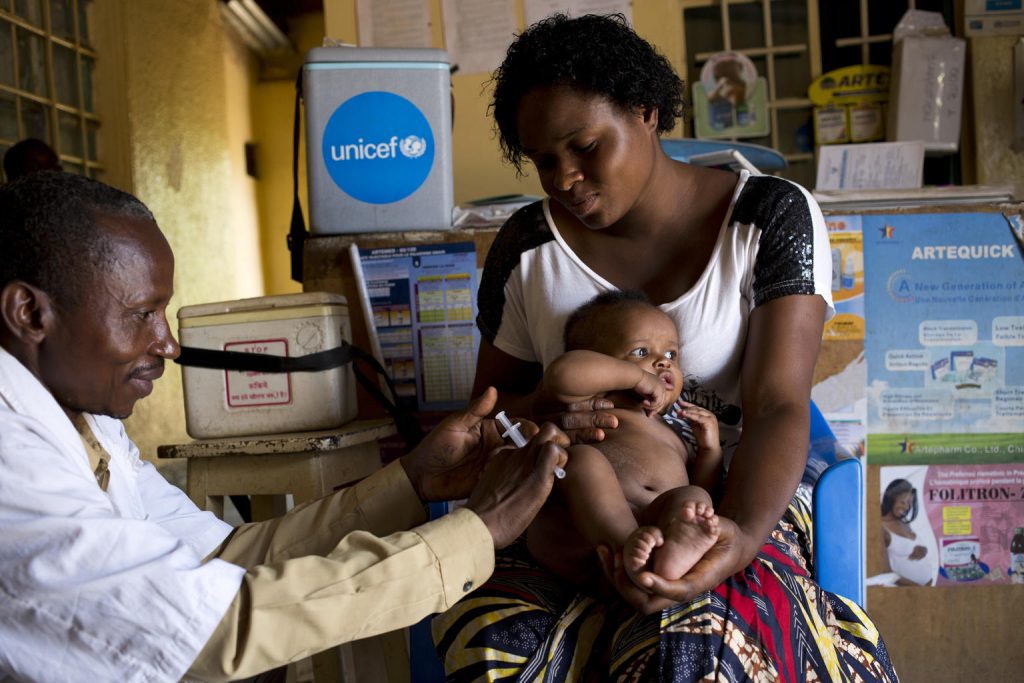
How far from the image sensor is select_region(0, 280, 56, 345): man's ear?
122 centimetres

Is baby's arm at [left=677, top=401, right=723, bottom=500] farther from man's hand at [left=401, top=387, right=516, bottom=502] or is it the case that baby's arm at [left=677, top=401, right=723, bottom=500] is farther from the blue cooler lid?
the blue cooler lid

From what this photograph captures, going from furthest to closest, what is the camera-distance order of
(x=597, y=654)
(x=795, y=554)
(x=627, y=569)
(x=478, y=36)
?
(x=478, y=36) < (x=795, y=554) < (x=597, y=654) < (x=627, y=569)

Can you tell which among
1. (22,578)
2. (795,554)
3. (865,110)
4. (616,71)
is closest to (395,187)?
(616,71)

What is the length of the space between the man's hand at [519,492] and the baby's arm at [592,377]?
288mm

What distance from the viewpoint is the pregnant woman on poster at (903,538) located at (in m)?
2.45

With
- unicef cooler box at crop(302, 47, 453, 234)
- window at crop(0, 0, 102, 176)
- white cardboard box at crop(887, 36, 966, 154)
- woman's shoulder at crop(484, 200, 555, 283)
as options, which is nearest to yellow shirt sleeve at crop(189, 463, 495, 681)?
woman's shoulder at crop(484, 200, 555, 283)

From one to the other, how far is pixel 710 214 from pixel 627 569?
34.0 inches

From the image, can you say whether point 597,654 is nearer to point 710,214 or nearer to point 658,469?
point 658,469

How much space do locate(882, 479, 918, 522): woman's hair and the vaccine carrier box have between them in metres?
1.48

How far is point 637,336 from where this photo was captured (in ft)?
5.66

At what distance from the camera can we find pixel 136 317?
1321 millimetres

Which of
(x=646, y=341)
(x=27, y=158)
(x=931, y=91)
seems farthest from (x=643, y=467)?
(x=931, y=91)

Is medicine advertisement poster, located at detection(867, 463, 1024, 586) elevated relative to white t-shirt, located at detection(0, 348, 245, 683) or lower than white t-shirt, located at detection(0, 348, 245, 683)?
lower

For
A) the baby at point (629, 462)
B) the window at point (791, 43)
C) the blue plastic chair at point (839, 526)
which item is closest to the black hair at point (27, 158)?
the baby at point (629, 462)
